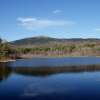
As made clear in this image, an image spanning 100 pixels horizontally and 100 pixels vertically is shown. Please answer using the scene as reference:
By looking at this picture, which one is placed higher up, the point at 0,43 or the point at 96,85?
the point at 0,43

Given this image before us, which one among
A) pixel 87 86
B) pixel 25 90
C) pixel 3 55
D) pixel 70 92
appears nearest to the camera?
pixel 70 92

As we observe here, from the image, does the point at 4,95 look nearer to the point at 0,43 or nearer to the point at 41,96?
the point at 41,96

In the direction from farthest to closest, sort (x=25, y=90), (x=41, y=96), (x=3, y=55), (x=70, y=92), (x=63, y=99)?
(x=3, y=55)
(x=25, y=90)
(x=70, y=92)
(x=41, y=96)
(x=63, y=99)

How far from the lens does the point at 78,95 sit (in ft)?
110

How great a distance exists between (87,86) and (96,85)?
172 cm

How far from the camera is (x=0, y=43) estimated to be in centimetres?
13025

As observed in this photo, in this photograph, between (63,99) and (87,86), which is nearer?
(63,99)

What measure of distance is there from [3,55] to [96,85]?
86.6 meters

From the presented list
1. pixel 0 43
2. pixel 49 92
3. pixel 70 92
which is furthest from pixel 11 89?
pixel 0 43

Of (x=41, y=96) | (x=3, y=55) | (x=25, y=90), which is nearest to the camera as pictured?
(x=41, y=96)

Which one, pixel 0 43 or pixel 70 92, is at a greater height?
pixel 0 43

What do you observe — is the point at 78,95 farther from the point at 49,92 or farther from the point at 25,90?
the point at 25,90

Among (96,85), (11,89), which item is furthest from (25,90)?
(96,85)

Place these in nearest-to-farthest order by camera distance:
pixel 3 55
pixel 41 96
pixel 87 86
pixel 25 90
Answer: pixel 41 96
pixel 25 90
pixel 87 86
pixel 3 55
